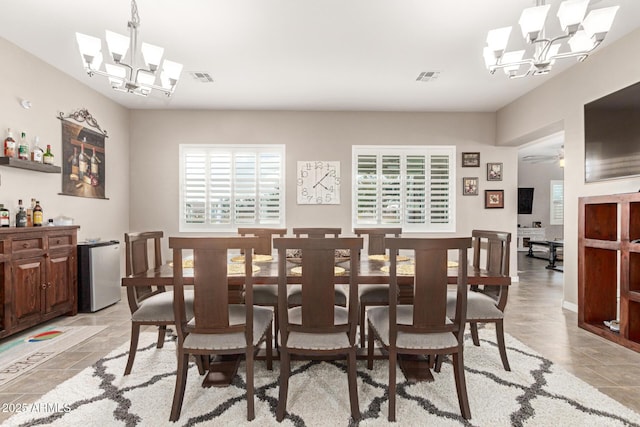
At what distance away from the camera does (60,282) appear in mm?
3506

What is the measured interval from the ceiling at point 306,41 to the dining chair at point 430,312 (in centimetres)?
206

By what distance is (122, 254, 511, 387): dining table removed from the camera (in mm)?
A: 2035

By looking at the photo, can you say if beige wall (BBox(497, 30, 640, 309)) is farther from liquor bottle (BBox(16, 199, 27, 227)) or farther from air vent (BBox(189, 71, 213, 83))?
liquor bottle (BBox(16, 199, 27, 227))

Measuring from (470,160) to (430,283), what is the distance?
425 centimetres

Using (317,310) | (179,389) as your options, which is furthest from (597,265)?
(179,389)

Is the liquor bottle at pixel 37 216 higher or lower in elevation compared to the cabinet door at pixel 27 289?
higher

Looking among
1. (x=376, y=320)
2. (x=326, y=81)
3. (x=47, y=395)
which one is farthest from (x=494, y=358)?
(x=326, y=81)

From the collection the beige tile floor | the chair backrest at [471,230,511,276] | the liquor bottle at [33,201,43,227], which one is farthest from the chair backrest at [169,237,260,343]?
the liquor bottle at [33,201,43,227]

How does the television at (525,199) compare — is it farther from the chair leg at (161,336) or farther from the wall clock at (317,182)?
the chair leg at (161,336)

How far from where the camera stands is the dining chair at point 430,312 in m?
1.76

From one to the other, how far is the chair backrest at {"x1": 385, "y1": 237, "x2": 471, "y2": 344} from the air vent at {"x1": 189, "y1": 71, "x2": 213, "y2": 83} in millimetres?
3363

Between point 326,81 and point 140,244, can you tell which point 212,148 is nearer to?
point 326,81

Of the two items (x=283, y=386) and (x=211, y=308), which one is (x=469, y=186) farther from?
(x=211, y=308)

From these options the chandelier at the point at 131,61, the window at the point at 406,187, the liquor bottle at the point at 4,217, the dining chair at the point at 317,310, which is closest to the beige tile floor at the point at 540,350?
the liquor bottle at the point at 4,217
